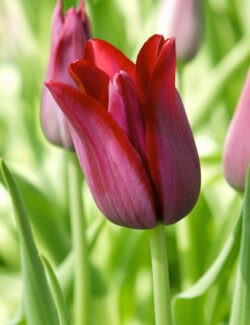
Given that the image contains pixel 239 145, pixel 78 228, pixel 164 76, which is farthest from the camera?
pixel 78 228

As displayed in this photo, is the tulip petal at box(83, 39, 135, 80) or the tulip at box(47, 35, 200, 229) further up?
the tulip petal at box(83, 39, 135, 80)

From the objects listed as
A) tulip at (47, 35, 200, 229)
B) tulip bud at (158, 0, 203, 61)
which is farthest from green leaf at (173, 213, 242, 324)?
tulip bud at (158, 0, 203, 61)

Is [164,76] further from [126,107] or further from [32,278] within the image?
[32,278]

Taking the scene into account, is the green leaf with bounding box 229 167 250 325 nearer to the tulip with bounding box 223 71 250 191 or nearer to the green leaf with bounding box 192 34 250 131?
the tulip with bounding box 223 71 250 191

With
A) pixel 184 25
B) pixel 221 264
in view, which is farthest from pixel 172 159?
pixel 184 25

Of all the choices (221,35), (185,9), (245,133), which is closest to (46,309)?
(245,133)

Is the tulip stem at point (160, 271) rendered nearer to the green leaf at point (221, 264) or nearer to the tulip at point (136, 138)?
the tulip at point (136, 138)

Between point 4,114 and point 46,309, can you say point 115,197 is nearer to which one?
point 46,309
